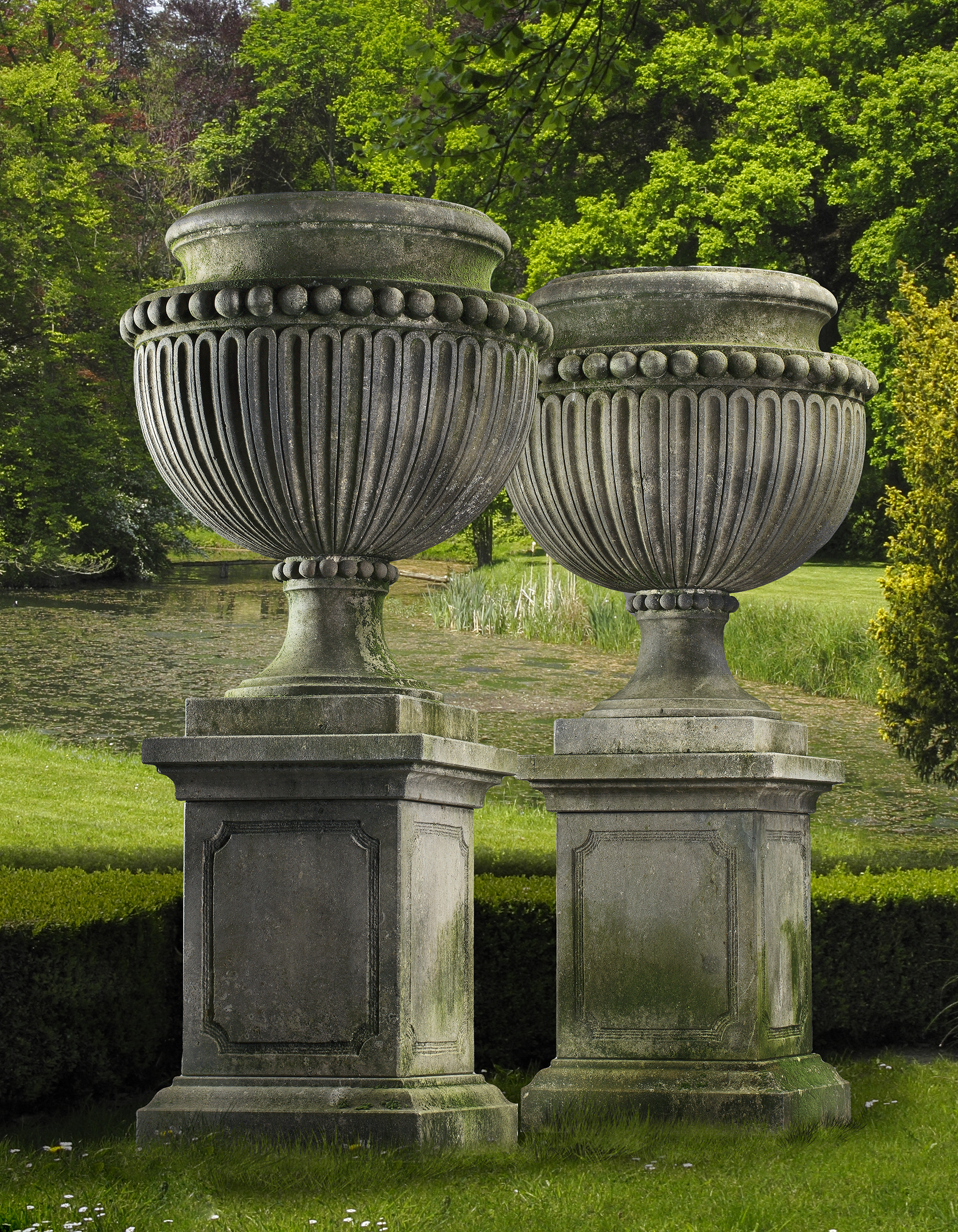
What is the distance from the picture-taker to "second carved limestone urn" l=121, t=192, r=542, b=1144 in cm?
462

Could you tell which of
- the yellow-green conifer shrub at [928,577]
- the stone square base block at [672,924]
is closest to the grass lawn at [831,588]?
the yellow-green conifer shrub at [928,577]

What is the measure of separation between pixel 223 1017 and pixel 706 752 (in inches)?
78.1

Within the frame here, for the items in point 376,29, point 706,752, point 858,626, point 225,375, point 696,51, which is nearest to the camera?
point 225,375

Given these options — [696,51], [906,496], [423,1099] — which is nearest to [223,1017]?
[423,1099]

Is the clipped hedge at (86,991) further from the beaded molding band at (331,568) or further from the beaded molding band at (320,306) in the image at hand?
the beaded molding band at (320,306)

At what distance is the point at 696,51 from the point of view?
26.5m

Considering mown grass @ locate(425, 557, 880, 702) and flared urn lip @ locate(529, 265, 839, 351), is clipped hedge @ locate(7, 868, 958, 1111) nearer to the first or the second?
flared urn lip @ locate(529, 265, 839, 351)

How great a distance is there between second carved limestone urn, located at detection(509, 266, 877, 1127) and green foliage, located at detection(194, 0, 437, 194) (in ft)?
80.5

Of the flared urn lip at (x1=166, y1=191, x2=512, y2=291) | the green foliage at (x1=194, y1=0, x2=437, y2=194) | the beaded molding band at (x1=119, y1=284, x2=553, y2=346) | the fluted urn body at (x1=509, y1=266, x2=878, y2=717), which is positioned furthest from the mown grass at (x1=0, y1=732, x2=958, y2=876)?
the green foliage at (x1=194, y1=0, x2=437, y2=194)

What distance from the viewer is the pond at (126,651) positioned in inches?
698

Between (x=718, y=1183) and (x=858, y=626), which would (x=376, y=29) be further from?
(x=718, y=1183)

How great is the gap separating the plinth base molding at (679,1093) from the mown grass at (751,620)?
13.2m

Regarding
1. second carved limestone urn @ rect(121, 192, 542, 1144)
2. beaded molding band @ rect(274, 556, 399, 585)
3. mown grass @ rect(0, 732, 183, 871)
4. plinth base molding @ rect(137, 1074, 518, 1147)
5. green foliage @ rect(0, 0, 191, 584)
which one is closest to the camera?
plinth base molding @ rect(137, 1074, 518, 1147)

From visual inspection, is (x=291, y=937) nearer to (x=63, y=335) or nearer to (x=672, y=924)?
(x=672, y=924)
